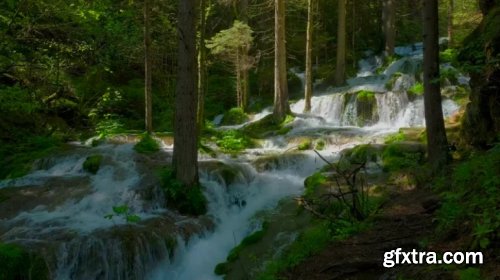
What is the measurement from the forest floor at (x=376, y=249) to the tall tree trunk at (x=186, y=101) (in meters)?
4.28

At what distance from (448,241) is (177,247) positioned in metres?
5.11

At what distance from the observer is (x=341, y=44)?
2325cm

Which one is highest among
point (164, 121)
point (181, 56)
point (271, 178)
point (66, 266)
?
point (181, 56)

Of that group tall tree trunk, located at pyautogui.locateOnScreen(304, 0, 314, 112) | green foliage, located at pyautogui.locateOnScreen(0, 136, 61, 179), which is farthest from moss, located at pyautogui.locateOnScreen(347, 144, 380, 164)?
green foliage, located at pyautogui.locateOnScreen(0, 136, 61, 179)

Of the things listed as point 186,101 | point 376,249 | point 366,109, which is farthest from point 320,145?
point 376,249

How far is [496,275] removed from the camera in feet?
11.9

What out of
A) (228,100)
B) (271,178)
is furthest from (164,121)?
(271,178)

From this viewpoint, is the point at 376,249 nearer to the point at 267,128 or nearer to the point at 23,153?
the point at 23,153

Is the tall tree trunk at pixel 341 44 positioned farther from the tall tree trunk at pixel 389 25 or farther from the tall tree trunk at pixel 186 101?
the tall tree trunk at pixel 186 101

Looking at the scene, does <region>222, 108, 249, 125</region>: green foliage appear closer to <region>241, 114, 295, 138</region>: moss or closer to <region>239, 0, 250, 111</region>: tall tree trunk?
<region>239, 0, 250, 111</region>: tall tree trunk

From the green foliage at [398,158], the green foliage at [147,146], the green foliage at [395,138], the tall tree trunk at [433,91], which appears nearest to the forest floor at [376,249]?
the tall tree trunk at [433,91]

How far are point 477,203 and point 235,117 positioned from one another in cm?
1814

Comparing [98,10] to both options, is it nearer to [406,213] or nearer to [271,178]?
[271,178]

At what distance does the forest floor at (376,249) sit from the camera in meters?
4.94
